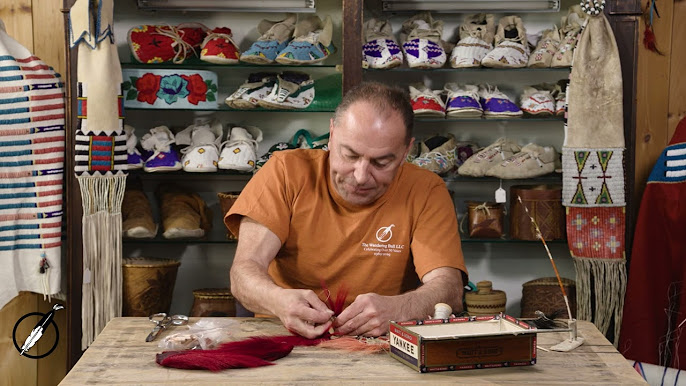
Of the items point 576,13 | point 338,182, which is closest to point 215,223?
point 338,182

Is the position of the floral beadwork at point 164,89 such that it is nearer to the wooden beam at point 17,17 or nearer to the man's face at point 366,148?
the wooden beam at point 17,17

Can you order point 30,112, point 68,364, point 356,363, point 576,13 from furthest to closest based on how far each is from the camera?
point 576,13, point 68,364, point 30,112, point 356,363

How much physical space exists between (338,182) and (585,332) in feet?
2.71

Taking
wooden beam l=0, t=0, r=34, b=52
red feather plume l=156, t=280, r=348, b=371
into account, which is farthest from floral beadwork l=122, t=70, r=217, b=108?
red feather plume l=156, t=280, r=348, b=371

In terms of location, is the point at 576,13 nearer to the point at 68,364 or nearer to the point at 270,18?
the point at 270,18

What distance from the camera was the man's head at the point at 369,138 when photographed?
2154 millimetres

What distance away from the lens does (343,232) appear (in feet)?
7.68

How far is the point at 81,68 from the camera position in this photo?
120 inches

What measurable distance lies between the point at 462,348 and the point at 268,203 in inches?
36.4

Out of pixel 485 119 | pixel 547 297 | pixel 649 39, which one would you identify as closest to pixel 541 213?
pixel 547 297

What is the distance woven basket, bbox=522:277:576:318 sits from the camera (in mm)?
3371

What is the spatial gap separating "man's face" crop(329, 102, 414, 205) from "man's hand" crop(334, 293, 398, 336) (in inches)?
18.2

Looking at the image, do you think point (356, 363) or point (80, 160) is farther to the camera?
point (80, 160)

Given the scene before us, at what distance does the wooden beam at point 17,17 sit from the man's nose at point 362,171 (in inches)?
79.0
